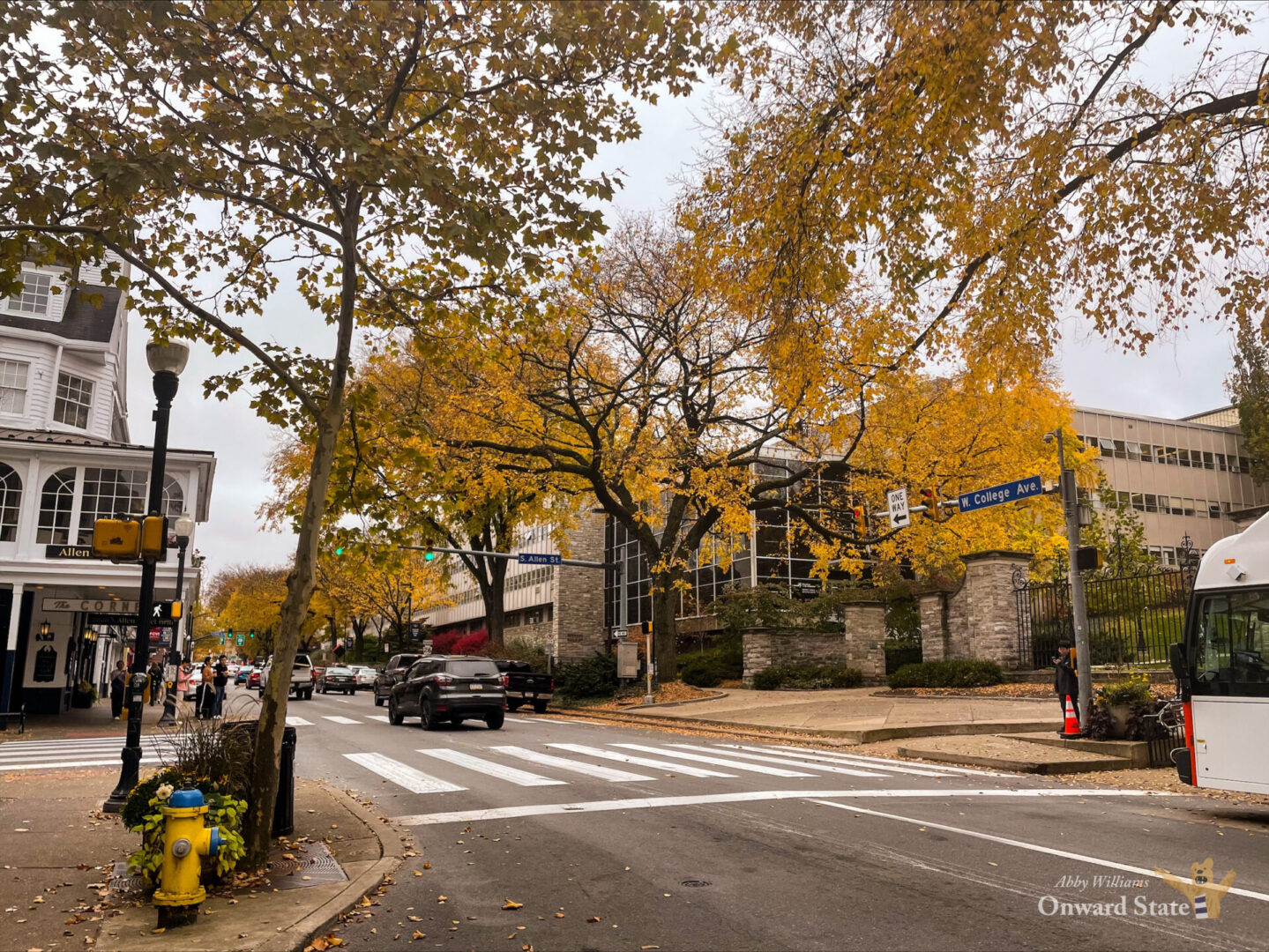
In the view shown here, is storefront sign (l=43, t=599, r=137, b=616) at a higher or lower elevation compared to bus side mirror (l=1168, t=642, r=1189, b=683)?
higher

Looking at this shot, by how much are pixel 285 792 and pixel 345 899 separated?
2238mm

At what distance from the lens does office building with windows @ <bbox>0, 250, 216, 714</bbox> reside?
23938 mm

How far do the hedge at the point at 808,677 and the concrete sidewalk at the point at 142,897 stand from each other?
76.3 feet

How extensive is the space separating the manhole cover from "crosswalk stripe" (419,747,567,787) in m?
4.49

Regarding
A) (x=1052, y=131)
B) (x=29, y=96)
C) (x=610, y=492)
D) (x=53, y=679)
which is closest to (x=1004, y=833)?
(x=1052, y=131)

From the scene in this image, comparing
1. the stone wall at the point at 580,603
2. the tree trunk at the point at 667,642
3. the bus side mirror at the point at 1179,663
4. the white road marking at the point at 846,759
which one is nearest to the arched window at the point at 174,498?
the tree trunk at the point at 667,642

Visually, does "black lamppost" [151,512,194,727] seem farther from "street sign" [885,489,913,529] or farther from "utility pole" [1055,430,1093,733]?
"utility pole" [1055,430,1093,733]

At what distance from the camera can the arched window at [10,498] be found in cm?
2431

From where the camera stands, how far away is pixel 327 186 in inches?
335

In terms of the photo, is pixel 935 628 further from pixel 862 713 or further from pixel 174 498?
pixel 174 498

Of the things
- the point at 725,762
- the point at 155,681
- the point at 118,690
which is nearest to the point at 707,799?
the point at 725,762

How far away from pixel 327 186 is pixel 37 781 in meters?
9.27

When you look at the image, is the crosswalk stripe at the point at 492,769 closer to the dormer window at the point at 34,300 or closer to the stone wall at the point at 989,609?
the stone wall at the point at 989,609

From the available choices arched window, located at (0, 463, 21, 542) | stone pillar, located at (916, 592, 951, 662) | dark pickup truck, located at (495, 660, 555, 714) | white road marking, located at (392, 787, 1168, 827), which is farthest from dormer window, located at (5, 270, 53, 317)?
stone pillar, located at (916, 592, 951, 662)
